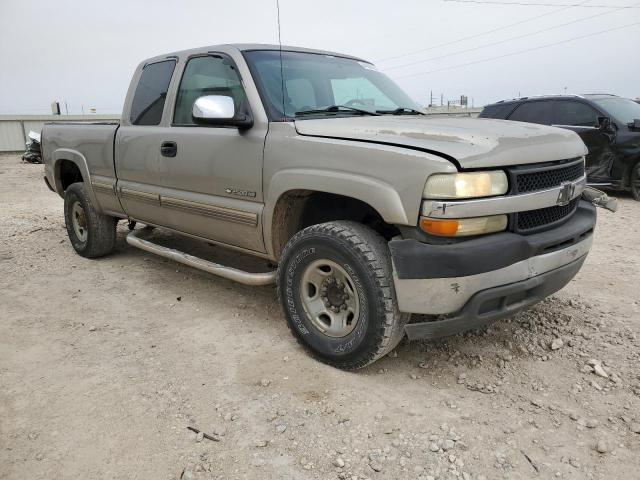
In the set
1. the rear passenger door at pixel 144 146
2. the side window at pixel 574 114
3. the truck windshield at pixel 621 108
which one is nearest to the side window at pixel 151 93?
the rear passenger door at pixel 144 146

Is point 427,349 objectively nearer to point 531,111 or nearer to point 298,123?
point 298,123

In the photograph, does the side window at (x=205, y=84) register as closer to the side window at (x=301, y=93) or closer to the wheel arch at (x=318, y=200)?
the side window at (x=301, y=93)

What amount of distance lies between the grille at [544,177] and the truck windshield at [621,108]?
20.9 ft

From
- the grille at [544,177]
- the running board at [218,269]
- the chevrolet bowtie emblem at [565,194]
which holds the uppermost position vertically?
the grille at [544,177]

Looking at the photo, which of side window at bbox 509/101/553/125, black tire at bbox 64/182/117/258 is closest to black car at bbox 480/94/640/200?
side window at bbox 509/101/553/125

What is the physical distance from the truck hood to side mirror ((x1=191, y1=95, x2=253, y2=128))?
0.43 meters

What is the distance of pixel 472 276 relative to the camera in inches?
98.0

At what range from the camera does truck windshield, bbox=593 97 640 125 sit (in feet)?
27.5

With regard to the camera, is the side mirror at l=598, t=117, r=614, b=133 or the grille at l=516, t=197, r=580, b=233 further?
the side mirror at l=598, t=117, r=614, b=133

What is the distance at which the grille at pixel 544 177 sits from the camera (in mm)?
2633

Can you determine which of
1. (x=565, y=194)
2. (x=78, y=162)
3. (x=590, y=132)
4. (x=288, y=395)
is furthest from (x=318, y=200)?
(x=590, y=132)

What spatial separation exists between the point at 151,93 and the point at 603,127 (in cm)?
709

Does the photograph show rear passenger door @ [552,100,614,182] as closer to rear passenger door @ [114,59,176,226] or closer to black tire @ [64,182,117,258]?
rear passenger door @ [114,59,176,226]

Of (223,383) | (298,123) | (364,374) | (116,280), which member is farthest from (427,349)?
(116,280)
